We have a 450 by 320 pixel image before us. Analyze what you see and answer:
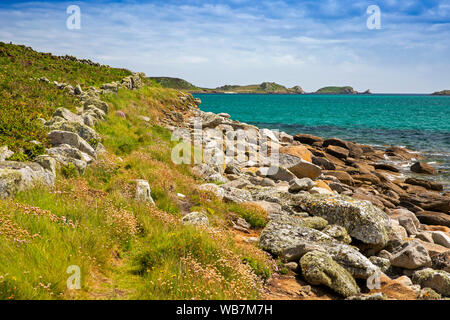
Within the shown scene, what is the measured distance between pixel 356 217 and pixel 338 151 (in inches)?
965

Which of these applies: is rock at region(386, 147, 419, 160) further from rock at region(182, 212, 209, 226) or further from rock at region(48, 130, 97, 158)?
rock at region(48, 130, 97, 158)

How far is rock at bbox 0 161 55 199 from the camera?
6.38m

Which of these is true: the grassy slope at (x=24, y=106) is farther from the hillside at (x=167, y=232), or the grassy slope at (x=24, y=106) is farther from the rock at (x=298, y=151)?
the rock at (x=298, y=151)

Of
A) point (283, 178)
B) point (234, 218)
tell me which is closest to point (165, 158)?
point (234, 218)

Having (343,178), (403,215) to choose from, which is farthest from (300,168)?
(403,215)

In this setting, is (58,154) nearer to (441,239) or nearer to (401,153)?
(441,239)

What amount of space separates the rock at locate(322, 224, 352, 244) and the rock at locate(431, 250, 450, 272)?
2620 millimetres

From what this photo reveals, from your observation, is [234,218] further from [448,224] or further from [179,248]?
[448,224]

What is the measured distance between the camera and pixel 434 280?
25.4 feet

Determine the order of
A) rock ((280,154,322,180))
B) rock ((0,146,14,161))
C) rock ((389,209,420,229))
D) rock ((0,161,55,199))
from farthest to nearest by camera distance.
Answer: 1. rock ((280,154,322,180))
2. rock ((389,209,420,229))
3. rock ((0,146,14,161))
4. rock ((0,161,55,199))

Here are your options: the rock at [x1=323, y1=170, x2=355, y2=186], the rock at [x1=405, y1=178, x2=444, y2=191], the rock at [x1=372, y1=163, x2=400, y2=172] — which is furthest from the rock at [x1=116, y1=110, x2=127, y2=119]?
the rock at [x1=372, y1=163, x2=400, y2=172]

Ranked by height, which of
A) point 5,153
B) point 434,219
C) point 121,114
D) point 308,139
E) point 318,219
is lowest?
point 434,219

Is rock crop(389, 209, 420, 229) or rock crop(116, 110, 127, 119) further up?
rock crop(116, 110, 127, 119)

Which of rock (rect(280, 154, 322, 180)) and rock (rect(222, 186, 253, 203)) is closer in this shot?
rock (rect(222, 186, 253, 203))
